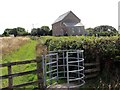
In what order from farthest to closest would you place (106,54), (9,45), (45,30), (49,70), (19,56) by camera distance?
(45,30), (9,45), (19,56), (106,54), (49,70)

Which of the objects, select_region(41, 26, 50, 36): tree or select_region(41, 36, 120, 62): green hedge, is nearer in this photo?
select_region(41, 36, 120, 62): green hedge

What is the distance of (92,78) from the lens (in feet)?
34.6

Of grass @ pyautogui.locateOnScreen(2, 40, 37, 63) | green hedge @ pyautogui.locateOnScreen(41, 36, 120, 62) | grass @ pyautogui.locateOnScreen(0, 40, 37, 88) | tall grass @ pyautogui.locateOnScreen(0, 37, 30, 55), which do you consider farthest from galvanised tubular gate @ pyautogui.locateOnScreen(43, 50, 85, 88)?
tall grass @ pyautogui.locateOnScreen(0, 37, 30, 55)

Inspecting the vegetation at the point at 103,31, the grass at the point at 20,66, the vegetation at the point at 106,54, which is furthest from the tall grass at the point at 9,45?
the vegetation at the point at 103,31

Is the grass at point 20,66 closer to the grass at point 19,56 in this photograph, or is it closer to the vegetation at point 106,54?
the grass at point 19,56

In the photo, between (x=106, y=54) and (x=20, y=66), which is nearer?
(x=106, y=54)

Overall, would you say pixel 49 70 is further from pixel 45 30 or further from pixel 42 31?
pixel 45 30

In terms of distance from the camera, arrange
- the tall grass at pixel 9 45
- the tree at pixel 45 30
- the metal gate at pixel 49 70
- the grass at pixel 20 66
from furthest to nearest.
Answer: the tree at pixel 45 30 < the tall grass at pixel 9 45 < the grass at pixel 20 66 < the metal gate at pixel 49 70

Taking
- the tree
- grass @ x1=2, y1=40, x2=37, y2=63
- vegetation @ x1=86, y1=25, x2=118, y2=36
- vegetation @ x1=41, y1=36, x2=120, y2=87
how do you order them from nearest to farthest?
vegetation @ x1=41, y1=36, x2=120, y2=87 → grass @ x1=2, y1=40, x2=37, y2=63 → vegetation @ x1=86, y1=25, x2=118, y2=36 → the tree

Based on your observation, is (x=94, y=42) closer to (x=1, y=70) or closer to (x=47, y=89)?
(x=47, y=89)

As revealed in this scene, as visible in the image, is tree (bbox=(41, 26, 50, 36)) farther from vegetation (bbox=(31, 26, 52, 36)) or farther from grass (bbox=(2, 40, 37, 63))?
grass (bbox=(2, 40, 37, 63))

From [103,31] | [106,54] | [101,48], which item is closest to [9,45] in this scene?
[101,48]

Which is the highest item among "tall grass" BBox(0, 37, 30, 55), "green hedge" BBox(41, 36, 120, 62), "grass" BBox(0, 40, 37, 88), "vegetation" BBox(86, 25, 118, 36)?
"vegetation" BBox(86, 25, 118, 36)

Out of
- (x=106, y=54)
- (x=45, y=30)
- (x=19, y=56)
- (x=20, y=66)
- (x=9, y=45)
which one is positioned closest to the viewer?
(x=106, y=54)
